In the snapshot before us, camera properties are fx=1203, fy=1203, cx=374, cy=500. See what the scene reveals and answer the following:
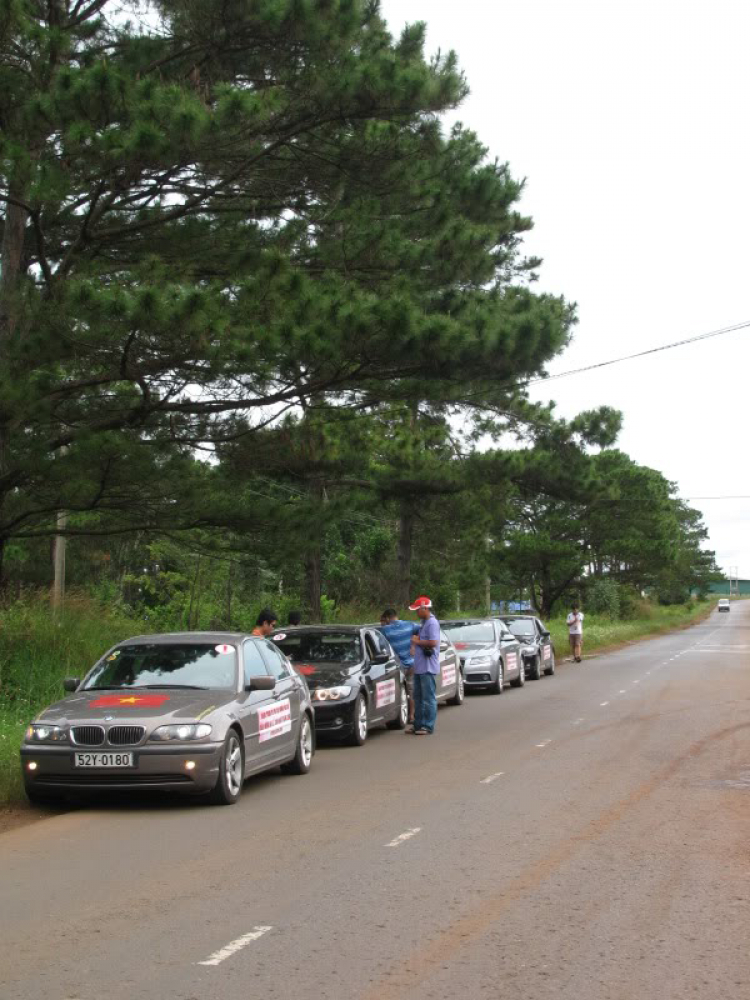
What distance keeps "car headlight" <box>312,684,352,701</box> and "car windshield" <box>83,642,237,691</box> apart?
3608 mm

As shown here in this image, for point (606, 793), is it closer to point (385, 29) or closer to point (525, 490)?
point (385, 29)

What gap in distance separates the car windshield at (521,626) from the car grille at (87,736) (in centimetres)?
2070

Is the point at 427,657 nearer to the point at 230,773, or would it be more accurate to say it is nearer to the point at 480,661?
the point at 230,773

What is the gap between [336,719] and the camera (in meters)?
14.6

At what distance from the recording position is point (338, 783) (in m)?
11.6

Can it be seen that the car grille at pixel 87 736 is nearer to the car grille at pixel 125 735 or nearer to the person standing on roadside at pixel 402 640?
the car grille at pixel 125 735

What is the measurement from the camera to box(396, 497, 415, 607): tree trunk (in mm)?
33062

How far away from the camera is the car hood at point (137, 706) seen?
989 cm

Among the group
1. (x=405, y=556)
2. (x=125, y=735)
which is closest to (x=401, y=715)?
(x=125, y=735)

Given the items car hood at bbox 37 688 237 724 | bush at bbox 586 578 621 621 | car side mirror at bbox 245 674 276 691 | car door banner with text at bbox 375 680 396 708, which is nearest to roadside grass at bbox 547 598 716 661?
bush at bbox 586 578 621 621

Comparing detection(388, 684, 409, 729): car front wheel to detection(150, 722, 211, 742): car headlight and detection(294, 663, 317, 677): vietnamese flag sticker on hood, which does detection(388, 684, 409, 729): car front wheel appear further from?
detection(150, 722, 211, 742): car headlight

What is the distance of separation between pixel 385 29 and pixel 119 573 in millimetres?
28648

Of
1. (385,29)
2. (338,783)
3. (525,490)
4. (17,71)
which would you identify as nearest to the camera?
(338,783)

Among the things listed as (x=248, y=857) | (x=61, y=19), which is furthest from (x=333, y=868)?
(x=61, y=19)
